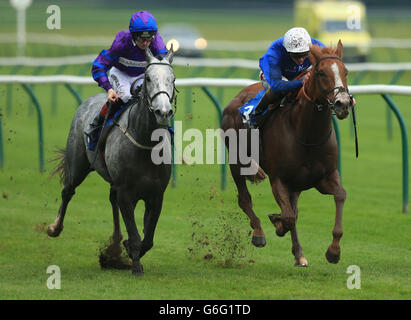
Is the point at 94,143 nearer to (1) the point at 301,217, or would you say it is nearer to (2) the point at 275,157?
(2) the point at 275,157

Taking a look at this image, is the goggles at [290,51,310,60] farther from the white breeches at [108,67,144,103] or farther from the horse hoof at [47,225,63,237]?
the horse hoof at [47,225,63,237]

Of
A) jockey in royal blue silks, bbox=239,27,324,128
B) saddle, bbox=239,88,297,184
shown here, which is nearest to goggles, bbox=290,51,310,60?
jockey in royal blue silks, bbox=239,27,324,128

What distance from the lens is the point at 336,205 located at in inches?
272

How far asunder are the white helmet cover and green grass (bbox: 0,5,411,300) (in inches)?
66.4

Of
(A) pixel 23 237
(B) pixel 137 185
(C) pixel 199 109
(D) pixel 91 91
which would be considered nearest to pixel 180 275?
(B) pixel 137 185

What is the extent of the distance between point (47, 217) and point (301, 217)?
2604 millimetres

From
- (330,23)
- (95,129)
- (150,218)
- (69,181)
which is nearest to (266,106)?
(150,218)

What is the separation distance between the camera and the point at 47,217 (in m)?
9.73

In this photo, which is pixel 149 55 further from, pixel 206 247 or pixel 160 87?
pixel 206 247

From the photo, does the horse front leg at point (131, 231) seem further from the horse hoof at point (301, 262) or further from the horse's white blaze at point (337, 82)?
the horse's white blaze at point (337, 82)

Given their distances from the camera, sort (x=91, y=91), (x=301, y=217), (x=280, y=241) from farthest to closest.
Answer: (x=91, y=91) → (x=301, y=217) → (x=280, y=241)

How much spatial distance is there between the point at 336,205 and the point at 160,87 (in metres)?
1.55

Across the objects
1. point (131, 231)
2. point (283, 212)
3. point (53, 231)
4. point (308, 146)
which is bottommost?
point (53, 231)

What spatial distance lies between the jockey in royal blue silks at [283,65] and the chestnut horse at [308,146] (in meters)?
0.12
